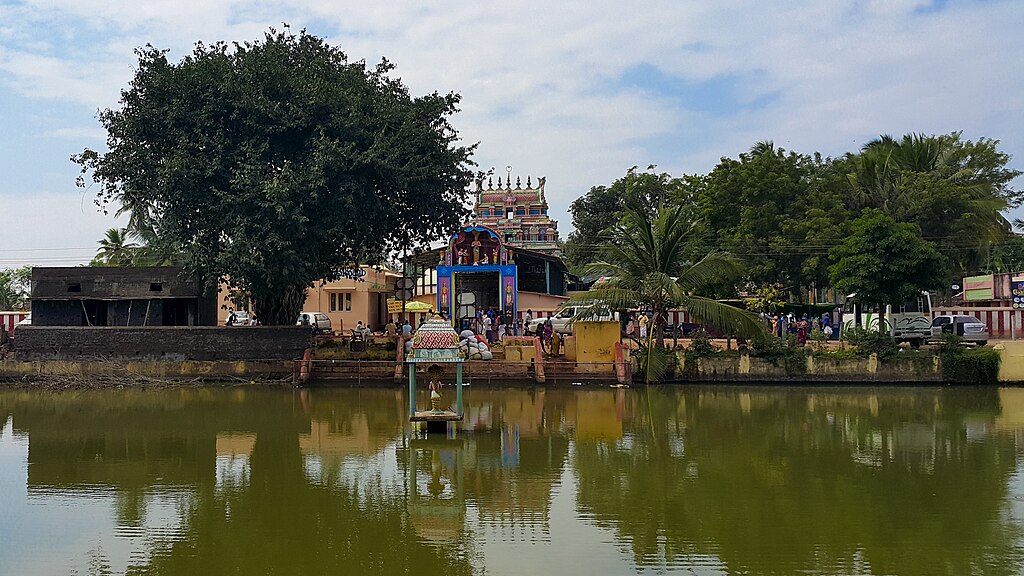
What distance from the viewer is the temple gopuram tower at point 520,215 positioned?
56188 mm

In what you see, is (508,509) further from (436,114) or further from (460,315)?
(460,315)

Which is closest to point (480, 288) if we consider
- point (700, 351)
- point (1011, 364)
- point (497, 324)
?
point (497, 324)

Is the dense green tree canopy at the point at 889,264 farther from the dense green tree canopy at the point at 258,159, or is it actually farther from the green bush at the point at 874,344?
the dense green tree canopy at the point at 258,159

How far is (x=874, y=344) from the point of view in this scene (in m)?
23.4

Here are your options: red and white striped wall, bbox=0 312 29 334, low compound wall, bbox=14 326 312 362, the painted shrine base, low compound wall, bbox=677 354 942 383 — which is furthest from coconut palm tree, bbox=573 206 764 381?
red and white striped wall, bbox=0 312 29 334

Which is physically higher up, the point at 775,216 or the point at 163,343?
the point at 775,216

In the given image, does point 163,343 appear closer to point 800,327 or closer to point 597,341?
point 597,341

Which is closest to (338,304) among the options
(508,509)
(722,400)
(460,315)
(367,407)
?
(460,315)

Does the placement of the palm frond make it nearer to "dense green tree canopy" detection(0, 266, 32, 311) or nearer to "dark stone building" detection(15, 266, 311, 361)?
"dark stone building" detection(15, 266, 311, 361)

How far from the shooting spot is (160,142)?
23.7 metres

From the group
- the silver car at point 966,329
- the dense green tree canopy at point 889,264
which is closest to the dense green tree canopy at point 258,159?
the dense green tree canopy at point 889,264

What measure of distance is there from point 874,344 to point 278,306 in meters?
17.2

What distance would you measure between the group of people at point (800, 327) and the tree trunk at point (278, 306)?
14.9 meters

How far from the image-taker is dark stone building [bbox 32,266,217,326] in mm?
25859
